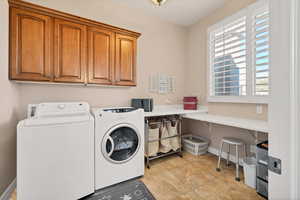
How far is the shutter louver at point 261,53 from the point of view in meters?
1.92

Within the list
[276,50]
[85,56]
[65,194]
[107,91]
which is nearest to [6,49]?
[85,56]

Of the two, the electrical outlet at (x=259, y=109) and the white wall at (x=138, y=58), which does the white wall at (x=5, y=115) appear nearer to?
the white wall at (x=138, y=58)

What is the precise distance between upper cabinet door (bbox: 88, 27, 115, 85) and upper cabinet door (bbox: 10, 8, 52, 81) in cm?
49

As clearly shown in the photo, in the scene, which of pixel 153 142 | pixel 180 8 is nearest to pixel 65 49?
pixel 153 142

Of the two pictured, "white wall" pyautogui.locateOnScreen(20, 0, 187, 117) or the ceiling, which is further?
the ceiling

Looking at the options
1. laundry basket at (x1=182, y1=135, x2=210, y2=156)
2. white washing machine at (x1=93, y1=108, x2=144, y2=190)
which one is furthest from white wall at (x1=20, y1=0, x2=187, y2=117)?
laundry basket at (x1=182, y1=135, x2=210, y2=156)

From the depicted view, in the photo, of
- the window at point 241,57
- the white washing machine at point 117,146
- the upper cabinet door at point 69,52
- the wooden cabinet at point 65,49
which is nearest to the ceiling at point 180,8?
the window at point 241,57

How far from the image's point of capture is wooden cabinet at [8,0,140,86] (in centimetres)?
159

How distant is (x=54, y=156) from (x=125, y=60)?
5.42ft

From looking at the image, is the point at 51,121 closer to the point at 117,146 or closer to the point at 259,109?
the point at 117,146

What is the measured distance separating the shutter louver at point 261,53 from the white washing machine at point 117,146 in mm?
1793

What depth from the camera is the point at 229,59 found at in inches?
94.6

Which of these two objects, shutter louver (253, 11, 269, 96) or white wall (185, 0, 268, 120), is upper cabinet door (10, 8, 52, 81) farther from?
shutter louver (253, 11, 269, 96)

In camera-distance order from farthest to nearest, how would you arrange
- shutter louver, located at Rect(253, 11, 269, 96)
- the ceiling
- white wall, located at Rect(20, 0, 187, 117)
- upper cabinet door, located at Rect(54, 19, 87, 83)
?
1. the ceiling
2. white wall, located at Rect(20, 0, 187, 117)
3. shutter louver, located at Rect(253, 11, 269, 96)
4. upper cabinet door, located at Rect(54, 19, 87, 83)
